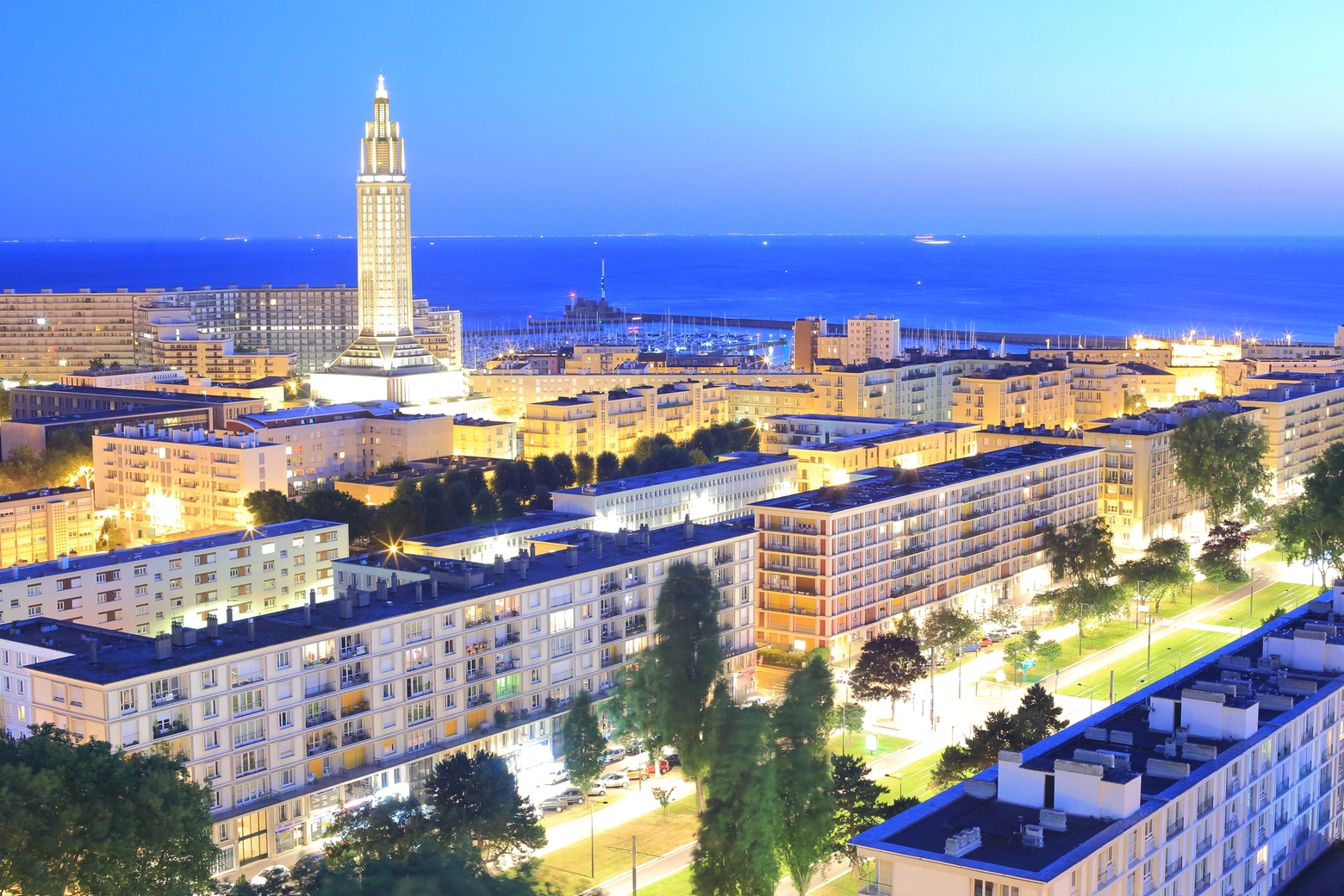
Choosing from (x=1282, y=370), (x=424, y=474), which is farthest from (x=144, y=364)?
(x=1282, y=370)

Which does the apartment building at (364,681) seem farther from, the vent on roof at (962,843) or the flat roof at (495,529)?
the vent on roof at (962,843)

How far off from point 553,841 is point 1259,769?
11777mm

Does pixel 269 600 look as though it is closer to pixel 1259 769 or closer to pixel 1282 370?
pixel 1259 769

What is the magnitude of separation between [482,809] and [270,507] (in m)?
28.6

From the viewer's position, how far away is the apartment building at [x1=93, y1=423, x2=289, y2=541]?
173ft

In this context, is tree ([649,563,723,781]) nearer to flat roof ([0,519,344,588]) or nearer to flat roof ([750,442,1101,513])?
flat roof ([750,442,1101,513])

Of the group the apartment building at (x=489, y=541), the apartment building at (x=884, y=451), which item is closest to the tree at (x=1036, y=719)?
the apartment building at (x=489, y=541)

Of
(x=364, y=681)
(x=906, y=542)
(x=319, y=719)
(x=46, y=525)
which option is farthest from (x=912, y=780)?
(x=46, y=525)

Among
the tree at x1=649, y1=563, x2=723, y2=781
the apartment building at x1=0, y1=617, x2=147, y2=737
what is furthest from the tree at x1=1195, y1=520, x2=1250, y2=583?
the apartment building at x1=0, y1=617, x2=147, y2=737

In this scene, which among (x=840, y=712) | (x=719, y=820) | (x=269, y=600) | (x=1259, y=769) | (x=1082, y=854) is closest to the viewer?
(x=1082, y=854)

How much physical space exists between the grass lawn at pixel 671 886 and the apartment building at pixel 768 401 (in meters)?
45.9

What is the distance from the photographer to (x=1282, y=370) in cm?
8044

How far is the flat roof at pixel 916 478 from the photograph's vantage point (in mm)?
38875

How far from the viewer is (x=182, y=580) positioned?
1554 inches
